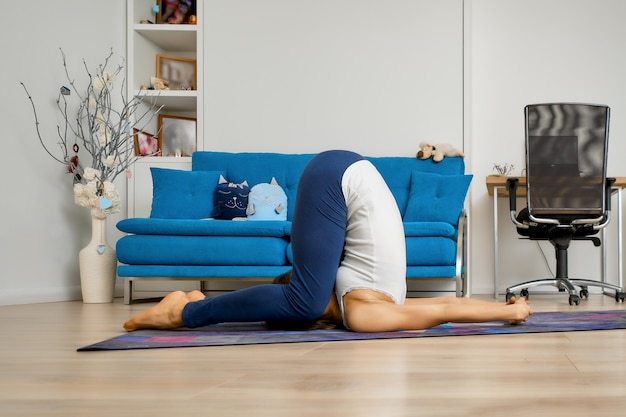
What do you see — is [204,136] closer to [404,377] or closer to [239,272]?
[239,272]

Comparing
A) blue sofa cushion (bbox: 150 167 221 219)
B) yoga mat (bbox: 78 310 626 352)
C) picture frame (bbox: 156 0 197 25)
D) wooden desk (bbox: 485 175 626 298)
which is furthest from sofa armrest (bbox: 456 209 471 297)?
picture frame (bbox: 156 0 197 25)

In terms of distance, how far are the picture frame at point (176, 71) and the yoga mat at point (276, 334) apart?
10.6 ft

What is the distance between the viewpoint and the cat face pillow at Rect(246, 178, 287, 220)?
4.64 meters

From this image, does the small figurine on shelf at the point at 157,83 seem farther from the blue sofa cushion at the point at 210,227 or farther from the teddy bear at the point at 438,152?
the teddy bear at the point at 438,152

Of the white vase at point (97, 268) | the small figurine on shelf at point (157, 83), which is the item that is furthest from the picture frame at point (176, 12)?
the white vase at point (97, 268)

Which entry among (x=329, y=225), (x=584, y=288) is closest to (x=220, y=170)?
(x=584, y=288)

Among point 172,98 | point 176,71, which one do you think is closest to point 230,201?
point 172,98

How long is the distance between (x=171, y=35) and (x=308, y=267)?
3.65 metres

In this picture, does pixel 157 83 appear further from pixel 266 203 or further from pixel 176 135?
pixel 266 203

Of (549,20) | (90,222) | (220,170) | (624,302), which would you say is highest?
(549,20)

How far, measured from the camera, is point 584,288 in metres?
4.51

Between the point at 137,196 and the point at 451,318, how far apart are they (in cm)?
344

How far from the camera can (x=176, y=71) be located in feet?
18.2

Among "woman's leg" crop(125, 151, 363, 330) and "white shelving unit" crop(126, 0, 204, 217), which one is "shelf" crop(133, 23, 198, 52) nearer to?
"white shelving unit" crop(126, 0, 204, 217)
